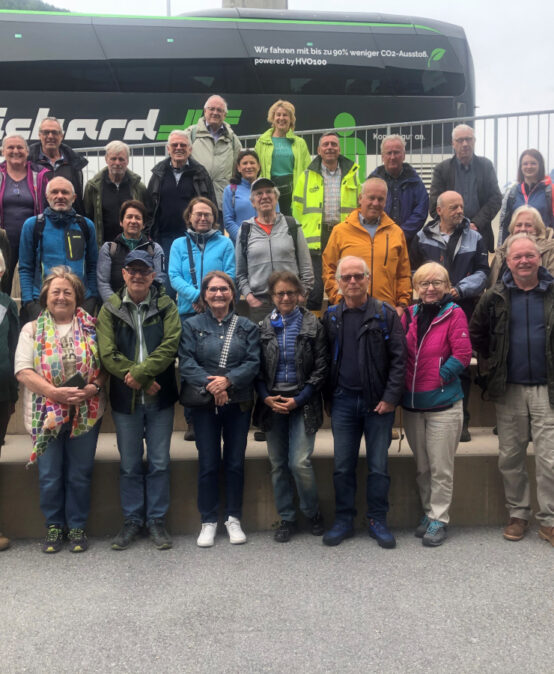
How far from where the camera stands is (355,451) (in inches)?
172

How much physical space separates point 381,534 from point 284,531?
62 centimetres

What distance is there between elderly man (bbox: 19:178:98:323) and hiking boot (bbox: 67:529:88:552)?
161cm

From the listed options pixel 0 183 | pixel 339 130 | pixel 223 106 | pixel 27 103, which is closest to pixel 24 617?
pixel 0 183

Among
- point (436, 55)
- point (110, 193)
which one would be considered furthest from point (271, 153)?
point (436, 55)

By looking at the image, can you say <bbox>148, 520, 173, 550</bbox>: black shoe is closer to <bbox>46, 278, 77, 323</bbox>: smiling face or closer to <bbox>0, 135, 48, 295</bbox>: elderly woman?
<bbox>46, 278, 77, 323</bbox>: smiling face

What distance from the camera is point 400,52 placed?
12.6 m

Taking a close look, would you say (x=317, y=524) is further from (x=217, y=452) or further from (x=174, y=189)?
(x=174, y=189)

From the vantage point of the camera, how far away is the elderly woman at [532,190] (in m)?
5.97

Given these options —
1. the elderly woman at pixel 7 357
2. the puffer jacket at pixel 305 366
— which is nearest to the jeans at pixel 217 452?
the puffer jacket at pixel 305 366

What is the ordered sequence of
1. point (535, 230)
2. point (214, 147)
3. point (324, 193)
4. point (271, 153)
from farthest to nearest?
point (214, 147), point (271, 153), point (324, 193), point (535, 230)

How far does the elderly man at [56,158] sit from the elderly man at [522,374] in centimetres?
358

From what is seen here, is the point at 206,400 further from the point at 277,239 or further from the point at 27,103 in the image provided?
the point at 27,103

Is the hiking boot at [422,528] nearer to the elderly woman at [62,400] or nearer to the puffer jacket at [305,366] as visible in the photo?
the puffer jacket at [305,366]

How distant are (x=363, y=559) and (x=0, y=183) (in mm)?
4132
